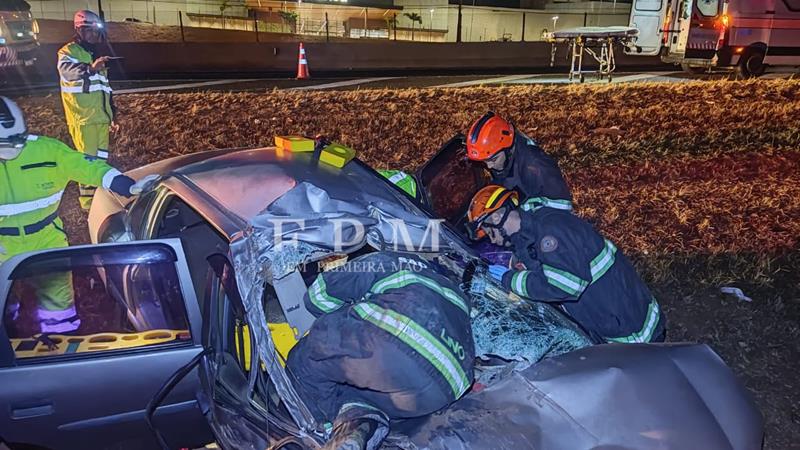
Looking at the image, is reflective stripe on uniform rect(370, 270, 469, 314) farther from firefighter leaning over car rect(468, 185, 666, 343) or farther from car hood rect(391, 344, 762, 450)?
firefighter leaning over car rect(468, 185, 666, 343)

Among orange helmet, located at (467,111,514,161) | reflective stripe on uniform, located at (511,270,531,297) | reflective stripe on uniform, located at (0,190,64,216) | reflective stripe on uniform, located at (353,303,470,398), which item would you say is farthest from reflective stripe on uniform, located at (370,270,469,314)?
reflective stripe on uniform, located at (0,190,64,216)

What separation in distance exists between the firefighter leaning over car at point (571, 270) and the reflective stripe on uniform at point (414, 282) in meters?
0.68

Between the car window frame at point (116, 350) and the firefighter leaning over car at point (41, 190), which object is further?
the firefighter leaning over car at point (41, 190)

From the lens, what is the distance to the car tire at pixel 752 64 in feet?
40.5

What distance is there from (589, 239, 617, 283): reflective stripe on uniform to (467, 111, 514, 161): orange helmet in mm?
1197

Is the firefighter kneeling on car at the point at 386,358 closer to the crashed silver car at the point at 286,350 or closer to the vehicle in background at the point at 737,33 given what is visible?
the crashed silver car at the point at 286,350

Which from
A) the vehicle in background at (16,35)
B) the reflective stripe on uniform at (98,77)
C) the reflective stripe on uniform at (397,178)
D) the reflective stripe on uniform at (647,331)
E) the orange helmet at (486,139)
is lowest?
the reflective stripe on uniform at (647,331)

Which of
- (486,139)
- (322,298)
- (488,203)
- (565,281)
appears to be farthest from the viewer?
(486,139)

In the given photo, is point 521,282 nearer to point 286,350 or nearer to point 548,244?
point 548,244

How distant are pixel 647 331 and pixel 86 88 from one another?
5.01m

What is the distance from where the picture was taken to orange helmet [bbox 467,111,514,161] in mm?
3736

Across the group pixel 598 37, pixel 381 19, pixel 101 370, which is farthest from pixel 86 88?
pixel 381 19

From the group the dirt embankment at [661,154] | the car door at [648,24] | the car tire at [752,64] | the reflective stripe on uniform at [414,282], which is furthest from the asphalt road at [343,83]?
the reflective stripe on uniform at [414,282]

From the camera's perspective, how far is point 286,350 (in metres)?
2.63
